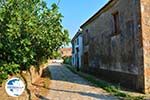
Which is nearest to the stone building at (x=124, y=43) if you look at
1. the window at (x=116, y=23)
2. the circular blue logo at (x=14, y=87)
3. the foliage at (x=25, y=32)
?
the window at (x=116, y=23)

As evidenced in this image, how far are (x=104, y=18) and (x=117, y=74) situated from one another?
5.96m

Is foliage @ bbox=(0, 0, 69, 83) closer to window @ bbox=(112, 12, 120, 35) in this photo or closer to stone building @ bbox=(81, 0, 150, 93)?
stone building @ bbox=(81, 0, 150, 93)

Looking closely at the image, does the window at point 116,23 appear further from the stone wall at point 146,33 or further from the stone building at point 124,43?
the stone wall at point 146,33

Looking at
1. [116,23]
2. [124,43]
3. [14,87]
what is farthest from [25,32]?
[116,23]

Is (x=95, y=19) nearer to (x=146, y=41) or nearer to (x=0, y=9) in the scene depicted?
(x=146, y=41)

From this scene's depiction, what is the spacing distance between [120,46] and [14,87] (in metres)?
14.4

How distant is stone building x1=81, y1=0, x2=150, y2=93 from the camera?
57.2ft

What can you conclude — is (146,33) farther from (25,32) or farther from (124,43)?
(25,32)

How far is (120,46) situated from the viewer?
21312mm

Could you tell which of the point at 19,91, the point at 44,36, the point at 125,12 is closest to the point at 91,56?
the point at 125,12

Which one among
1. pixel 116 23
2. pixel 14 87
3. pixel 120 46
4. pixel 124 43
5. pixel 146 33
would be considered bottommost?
pixel 14 87

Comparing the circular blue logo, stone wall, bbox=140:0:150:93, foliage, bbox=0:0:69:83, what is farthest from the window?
the circular blue logo

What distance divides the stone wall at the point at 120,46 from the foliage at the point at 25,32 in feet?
14.8

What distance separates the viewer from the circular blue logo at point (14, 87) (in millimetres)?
7605
